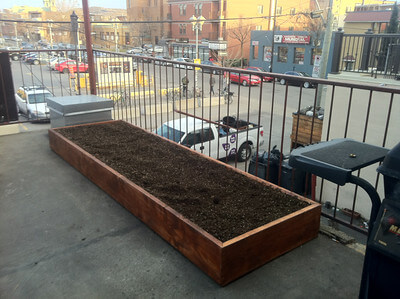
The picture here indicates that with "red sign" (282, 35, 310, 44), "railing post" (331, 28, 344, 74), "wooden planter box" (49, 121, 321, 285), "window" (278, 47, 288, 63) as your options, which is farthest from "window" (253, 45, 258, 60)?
"wooden planter box" (49, 121, 321, 285)

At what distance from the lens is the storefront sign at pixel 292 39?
39875 millimetres

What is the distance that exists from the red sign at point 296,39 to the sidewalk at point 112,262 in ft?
134

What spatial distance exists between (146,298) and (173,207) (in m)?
0.79

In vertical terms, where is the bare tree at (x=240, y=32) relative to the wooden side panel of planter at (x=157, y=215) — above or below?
above

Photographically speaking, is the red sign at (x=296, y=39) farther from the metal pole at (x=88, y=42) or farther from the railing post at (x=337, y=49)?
the metal pole at (x=88, y=42)

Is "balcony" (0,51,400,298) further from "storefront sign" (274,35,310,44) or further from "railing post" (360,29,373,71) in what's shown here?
"storefront sign" (274,35,310,44)

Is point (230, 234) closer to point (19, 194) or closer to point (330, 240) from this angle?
point (330, 240)

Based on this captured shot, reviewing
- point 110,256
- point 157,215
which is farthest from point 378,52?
point 110,256

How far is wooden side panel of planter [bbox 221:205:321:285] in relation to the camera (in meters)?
2.31

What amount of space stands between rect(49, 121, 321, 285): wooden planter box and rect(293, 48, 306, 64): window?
41.2 m

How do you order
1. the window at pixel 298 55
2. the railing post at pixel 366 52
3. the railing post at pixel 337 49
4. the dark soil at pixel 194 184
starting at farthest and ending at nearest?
the window at pixel 298 55
the railing post at pixel 366 52
the railing post at pixel 337 49
the dark soil at pixel 194 184

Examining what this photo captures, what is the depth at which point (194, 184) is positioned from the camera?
335cm

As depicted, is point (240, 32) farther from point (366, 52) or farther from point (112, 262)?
point (112, 262)

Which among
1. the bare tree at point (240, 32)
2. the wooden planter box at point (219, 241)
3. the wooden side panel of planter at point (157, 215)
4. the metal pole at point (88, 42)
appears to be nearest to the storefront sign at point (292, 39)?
the bare tree at point (240, 32)
